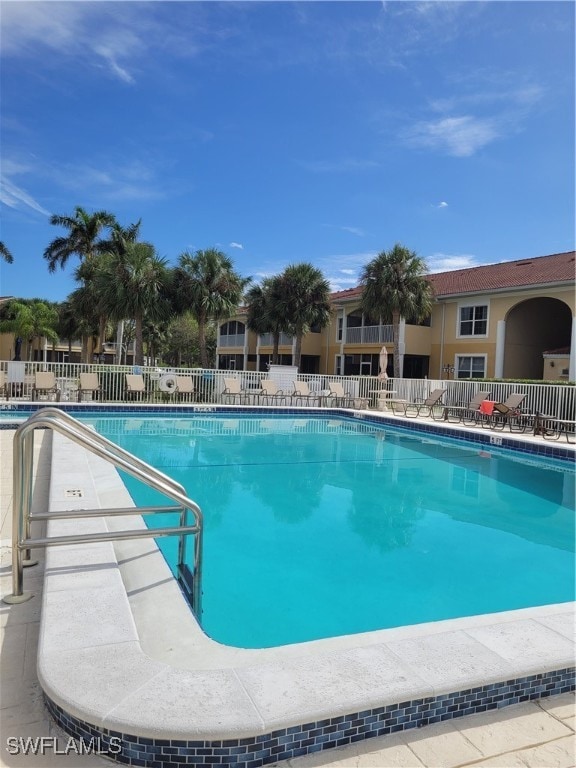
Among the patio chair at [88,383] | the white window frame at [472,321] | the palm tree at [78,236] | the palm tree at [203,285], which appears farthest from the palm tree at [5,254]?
the white window frame at [472,321]

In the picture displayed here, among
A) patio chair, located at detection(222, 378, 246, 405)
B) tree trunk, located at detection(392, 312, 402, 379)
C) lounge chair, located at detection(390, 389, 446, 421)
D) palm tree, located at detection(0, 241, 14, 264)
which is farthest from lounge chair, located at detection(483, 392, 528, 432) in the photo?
palm tree, located at detection(0, 241, 14, 264)

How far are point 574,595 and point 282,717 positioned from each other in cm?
376

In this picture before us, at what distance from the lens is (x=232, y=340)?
4106cm

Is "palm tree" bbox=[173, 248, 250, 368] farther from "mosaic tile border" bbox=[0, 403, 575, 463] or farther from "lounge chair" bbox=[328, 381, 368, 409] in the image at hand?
"mosaic tile border" bbox=[0, 403, 575, 463]

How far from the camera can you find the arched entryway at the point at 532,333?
24.3 m

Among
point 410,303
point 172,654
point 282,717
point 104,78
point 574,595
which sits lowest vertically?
point 574,595

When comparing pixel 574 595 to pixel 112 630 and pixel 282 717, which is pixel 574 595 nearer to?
pixel 282 717

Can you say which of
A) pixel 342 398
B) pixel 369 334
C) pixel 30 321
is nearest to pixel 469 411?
pixel 342 398

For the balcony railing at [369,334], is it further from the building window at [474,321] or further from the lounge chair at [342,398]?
the lounge chair at [342,398]

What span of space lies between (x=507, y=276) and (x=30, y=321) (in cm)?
3142

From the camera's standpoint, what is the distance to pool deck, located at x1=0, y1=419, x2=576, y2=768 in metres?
2.14

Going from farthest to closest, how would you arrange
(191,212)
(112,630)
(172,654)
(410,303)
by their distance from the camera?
(191,212)
(410,303)
(172,654)
(112,630)

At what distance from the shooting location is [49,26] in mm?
9367

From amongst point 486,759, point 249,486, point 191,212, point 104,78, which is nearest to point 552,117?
point 104,78
